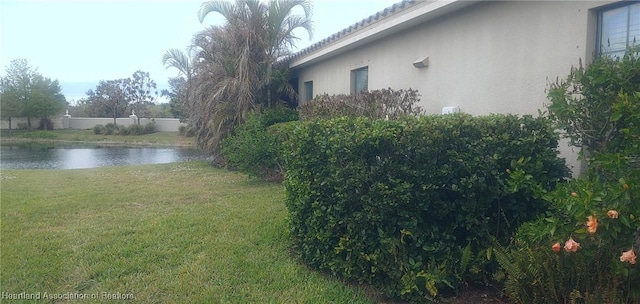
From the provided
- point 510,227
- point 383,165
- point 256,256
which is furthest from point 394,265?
point 256,256

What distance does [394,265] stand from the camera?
11.5 ft

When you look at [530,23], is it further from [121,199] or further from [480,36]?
[121,199]

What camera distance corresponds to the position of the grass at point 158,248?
3633 millimetres

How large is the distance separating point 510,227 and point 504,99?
6.53ft

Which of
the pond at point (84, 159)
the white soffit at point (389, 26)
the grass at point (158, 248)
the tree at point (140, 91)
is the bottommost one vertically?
the pond at point (84, 159)

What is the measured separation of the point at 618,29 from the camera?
4.09 metres

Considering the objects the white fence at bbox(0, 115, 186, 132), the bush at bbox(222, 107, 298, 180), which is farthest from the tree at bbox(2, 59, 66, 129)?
the bush at bbox(222, 107, 298, 180)

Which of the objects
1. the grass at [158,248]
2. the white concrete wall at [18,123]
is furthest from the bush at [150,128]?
the grass at [158,248]

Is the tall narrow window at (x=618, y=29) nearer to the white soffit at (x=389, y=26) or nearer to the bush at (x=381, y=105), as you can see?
the white soffit at (x=389, y=26)

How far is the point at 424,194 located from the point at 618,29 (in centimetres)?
254

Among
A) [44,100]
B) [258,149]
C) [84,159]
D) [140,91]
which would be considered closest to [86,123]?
[44,100]

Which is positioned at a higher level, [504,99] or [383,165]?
[504,99]

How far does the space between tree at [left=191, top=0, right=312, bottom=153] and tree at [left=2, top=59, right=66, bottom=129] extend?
3218 cm

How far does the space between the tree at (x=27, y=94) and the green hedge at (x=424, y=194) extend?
1593 inches
